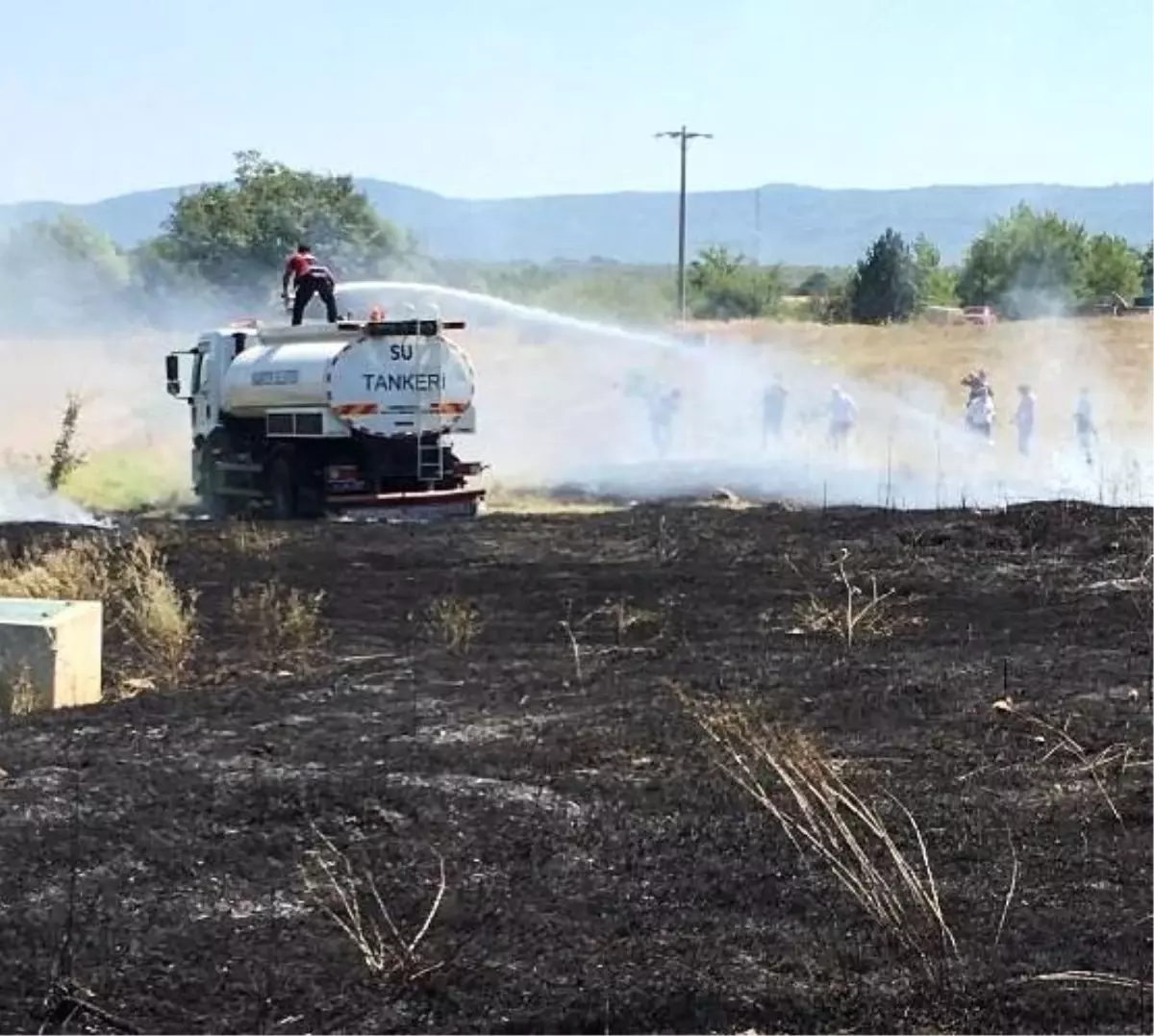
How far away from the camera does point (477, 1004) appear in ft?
19.9

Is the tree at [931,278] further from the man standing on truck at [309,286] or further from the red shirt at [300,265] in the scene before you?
the man standing on truck at [309,286]

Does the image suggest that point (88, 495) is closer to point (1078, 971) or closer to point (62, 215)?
point (1078, 971)

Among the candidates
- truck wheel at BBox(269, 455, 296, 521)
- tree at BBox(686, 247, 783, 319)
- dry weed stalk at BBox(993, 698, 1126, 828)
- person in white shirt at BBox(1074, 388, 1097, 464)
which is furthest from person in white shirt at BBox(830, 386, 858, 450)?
tree at BBox(686, 247, 783, 319)

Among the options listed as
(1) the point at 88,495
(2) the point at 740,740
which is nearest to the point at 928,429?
(1) the point at 88,495

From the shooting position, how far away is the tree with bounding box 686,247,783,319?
92875mm

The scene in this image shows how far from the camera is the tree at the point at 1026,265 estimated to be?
95.1 m

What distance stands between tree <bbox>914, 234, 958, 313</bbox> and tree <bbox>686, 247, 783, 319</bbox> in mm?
6852

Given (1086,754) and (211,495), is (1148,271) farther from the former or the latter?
(1086,754)

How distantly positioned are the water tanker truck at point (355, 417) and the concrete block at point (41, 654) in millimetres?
14572

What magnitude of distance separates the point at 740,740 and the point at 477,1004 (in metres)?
3.01

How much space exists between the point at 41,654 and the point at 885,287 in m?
74.9

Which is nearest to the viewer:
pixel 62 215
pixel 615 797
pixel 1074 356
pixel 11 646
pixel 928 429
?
pixel 615 797

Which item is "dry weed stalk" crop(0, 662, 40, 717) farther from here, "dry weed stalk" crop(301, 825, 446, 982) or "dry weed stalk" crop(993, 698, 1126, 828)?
"dry weed stalk" crop(993, 698, 1126, 828)

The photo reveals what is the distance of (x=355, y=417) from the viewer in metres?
26.3
